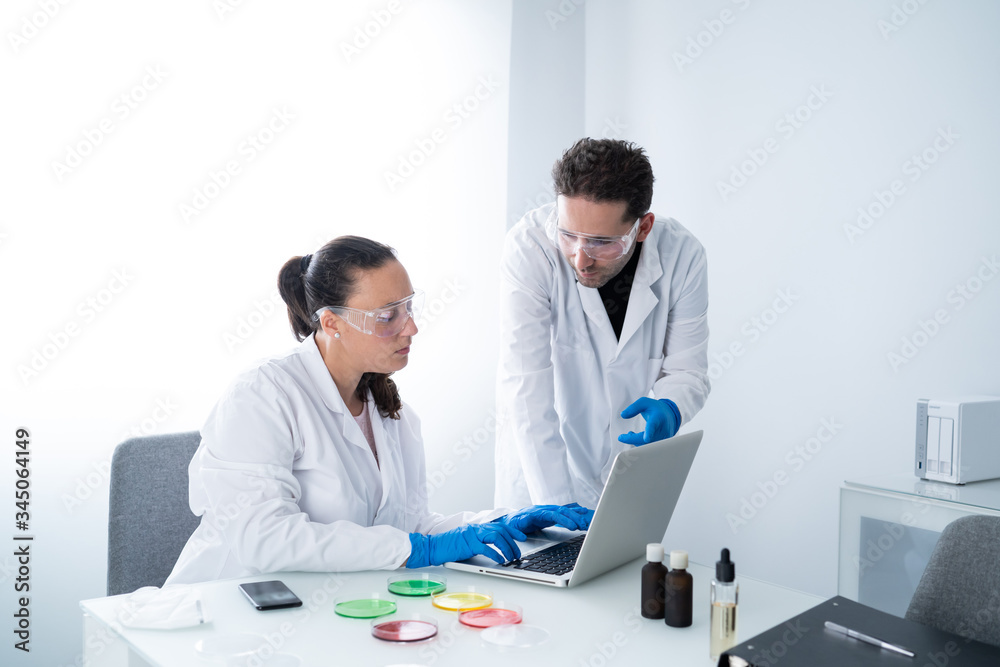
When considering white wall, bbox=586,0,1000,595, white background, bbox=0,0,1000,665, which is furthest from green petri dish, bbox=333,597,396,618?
white wall, bbox=586,0,1000,595

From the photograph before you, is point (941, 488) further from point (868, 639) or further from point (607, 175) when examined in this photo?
point (868, 639)

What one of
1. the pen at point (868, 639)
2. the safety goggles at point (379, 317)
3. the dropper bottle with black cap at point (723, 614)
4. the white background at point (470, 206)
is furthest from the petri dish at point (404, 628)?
the white background at point (470, 206)

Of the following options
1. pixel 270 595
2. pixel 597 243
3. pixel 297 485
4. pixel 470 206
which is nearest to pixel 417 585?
pixel 270 595

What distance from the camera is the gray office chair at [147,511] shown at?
1.66 metres

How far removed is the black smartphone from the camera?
3.96 ft

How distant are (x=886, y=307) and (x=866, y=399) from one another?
1.06 feet

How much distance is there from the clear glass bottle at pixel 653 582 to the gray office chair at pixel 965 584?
0.44 metres

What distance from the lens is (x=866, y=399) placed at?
9.02 feet

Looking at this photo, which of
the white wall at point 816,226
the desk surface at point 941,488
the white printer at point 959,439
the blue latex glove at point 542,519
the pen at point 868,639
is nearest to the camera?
the pen at point 868,639

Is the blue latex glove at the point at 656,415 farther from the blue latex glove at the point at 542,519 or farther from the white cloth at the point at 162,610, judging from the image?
the white cloth at the point at 162,610

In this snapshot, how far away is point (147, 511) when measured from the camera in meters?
1.70

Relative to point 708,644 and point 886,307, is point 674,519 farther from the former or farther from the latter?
point 708,644

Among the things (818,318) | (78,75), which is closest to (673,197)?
(818,318)

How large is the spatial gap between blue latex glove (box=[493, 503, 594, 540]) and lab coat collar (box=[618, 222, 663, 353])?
24.7 inches
